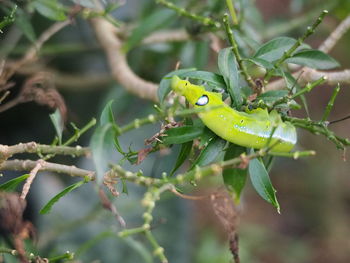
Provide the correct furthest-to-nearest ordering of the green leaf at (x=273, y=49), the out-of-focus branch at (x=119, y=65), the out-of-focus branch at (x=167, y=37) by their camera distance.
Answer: the out-of-focus branch at (x=167, y=37), the out-of-focus branch at (x=119, y=65), the green leaf at (x=273, y=49)

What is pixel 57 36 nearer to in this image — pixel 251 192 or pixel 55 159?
pixel 55 159

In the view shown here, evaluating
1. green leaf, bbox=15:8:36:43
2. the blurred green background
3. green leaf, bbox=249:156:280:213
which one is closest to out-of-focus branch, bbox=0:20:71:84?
green leaf, bbox=15:8:36:43

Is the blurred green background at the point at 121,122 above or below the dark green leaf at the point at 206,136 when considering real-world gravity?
below

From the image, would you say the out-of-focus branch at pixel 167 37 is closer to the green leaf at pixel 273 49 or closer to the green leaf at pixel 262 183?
the green leaf at pixel 273 49

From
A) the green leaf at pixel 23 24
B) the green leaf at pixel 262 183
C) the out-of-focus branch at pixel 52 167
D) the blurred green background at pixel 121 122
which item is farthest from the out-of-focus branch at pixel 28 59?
the green leaf at pixel 262 183

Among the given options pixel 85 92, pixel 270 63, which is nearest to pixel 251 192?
pixel 85 92

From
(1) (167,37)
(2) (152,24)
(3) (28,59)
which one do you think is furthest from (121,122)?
(3) (28,59)

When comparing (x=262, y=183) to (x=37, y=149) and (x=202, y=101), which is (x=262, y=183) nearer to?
(x=202, y=101)
